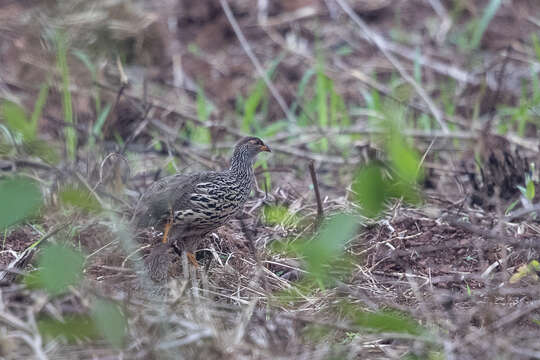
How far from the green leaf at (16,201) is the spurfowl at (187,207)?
1927 mm

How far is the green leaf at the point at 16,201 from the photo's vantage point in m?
2.25

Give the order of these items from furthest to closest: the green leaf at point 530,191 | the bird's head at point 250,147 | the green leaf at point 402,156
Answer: the bird's head at point 250,147 → the green leaf at point 530,191 → the green leaf at point 402,156

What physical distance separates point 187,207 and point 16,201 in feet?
7.31

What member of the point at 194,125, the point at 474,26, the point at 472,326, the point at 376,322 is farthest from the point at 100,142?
the point at 474,26

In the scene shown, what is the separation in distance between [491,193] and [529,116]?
1.74 metres

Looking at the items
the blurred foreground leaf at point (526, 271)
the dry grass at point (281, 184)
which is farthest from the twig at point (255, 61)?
the blurred foreground leaf at point (526, 271)

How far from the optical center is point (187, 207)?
14.7ft

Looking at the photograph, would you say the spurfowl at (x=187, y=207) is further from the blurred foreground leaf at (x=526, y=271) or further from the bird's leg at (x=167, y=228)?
the blurred foreground leaf at (x=526, y=271)

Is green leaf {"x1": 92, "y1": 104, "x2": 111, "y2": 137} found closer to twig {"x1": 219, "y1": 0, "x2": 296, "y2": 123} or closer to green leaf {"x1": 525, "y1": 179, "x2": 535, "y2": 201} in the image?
twig {"x1": 219, "y1": 0, "x2": 296, "y2": 123}

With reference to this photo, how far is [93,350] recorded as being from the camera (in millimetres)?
3119

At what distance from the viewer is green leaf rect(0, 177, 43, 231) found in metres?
2.25

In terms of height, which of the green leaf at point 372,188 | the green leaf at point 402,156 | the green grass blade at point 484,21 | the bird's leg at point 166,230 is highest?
the green leaf at point 402,156

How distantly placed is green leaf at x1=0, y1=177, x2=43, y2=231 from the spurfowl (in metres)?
1.93

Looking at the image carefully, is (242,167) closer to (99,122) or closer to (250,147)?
(250,147)
